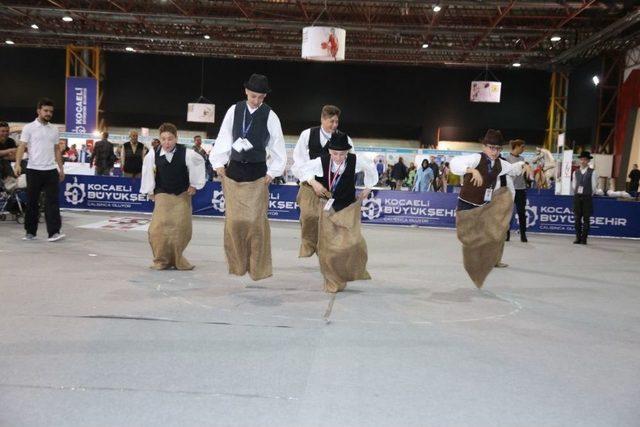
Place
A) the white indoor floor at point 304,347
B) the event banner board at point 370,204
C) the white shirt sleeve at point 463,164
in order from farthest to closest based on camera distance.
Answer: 1. the event banner board at point 370,204
2. the white shirt sleeve at point 463,164
3. the white indoor floor at point 304,347

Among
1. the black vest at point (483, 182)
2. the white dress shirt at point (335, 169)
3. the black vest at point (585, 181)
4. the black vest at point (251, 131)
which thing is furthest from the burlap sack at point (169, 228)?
the black vest at point (585, 181)

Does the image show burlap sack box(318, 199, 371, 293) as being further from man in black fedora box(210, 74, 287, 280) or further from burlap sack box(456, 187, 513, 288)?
burlap sack box(456, 187, 513, 288)

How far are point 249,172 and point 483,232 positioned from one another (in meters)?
2.37

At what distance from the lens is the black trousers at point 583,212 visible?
461 inches

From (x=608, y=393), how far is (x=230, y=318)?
8.31 feet

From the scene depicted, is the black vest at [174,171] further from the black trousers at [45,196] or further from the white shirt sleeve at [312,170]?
the black trousers at [45,196]

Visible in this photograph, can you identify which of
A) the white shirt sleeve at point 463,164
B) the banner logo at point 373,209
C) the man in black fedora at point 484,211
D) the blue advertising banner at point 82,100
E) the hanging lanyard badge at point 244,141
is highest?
the blue advertising banner at point 82,100

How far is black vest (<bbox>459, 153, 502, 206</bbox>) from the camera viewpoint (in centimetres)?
623

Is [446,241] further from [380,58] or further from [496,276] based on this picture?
[380,58]

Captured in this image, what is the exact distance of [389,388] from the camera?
10.7 feet

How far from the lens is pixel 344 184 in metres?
5.69

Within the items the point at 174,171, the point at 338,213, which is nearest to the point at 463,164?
the point at 338,213

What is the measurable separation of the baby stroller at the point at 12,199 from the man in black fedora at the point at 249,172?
19.2 feet

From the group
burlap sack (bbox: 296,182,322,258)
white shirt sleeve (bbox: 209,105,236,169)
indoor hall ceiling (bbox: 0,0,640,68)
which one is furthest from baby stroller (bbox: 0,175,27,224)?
indoor hall ceiling (bbox: 0,0,640,68)
